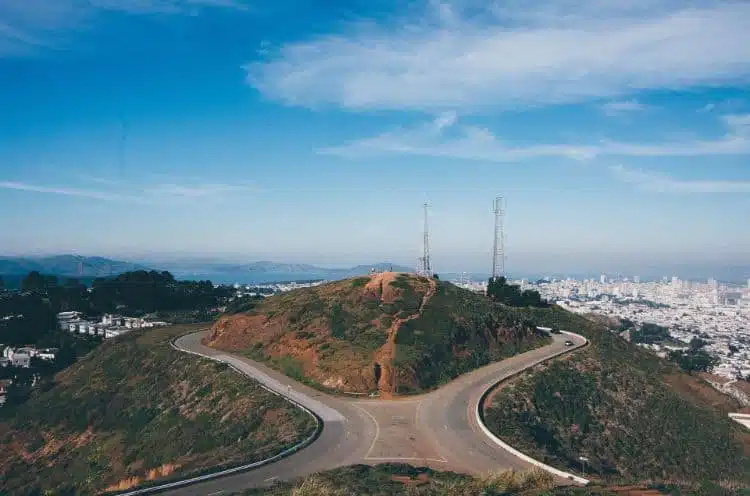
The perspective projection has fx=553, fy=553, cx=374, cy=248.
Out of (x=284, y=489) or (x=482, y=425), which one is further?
(x=482, y=425)

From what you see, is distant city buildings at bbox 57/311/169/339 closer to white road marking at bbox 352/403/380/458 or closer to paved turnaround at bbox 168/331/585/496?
paved turnaround at bbox 168/331/585/496

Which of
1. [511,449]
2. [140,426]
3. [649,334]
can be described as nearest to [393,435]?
[511,449]

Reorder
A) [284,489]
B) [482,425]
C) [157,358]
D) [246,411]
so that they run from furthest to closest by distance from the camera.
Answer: [157,358]
[246,411]
[482,425]
[284,489]

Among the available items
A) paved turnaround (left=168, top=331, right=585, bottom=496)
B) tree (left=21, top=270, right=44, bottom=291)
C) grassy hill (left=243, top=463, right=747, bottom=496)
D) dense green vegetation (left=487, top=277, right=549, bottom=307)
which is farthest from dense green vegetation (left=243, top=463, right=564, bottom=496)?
tree (left=21, top=270, right=44, bottom=291)

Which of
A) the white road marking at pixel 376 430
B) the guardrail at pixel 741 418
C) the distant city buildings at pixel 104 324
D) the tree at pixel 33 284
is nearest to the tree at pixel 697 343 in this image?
the guardrail at pixel 741 418

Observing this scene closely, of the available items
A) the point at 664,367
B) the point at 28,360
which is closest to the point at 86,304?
the point at 28,360

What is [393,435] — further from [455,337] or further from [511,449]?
[455,337]

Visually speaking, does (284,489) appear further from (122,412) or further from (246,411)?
(122,412)
